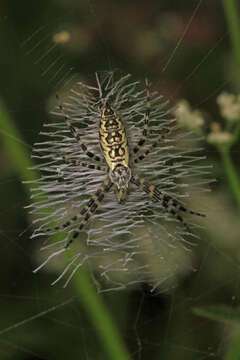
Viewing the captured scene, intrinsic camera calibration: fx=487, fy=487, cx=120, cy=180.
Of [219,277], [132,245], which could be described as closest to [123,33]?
[132,245]

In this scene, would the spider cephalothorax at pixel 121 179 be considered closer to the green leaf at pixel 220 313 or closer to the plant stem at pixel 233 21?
the plant stem at pixel 233 21

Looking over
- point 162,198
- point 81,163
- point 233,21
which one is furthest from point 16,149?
point 233,21

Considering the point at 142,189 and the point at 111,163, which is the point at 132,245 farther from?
the point at 111,163

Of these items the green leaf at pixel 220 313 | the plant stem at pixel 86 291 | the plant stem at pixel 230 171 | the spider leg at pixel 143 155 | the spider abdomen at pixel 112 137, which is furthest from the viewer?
the plant stem at pixel 86 291

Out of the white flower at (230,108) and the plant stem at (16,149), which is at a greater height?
the plant stem at (16,149)

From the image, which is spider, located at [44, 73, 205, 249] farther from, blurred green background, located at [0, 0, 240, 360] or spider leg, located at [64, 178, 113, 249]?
blurred green background, located at [0, 0, 240, 360]

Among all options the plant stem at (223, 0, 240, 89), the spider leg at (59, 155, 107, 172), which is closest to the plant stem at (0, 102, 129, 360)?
the spider leg at (59, 155, 107, 172)

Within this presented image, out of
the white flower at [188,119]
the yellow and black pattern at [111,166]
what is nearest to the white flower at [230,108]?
the white flower at [188,119]
